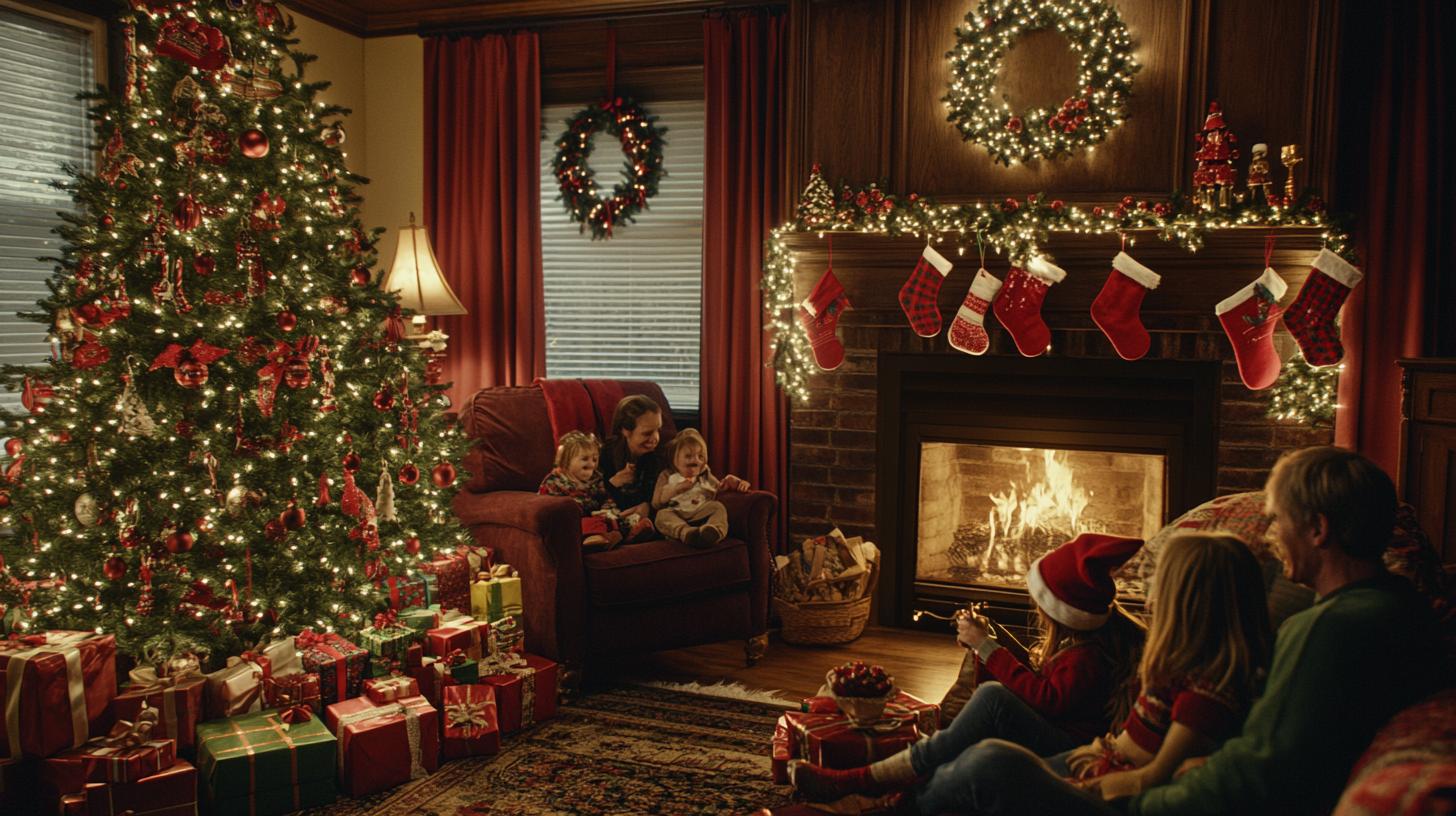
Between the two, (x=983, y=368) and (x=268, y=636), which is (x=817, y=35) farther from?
(x=268, y=636)

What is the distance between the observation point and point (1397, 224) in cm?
329

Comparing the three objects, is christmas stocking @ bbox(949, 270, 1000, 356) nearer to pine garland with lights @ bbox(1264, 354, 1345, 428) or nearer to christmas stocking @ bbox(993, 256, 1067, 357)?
christmas stocking @ bbox(993, 256, 1067, 357)

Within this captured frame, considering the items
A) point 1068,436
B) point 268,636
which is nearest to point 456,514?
point 268,636

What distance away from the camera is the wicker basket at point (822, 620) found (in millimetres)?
3496

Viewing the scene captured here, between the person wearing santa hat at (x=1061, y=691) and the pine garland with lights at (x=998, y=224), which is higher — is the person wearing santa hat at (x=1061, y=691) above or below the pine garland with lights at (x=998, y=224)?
below

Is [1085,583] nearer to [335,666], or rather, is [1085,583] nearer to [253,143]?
[335,666]

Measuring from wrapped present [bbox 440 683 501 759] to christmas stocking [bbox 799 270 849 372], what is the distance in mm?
1854

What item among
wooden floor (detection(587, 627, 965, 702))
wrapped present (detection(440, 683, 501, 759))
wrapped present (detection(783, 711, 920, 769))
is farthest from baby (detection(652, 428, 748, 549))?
wrapped present (detection(783, 711, 920, 769))

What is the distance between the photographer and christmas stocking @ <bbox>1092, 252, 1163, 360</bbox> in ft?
10.6

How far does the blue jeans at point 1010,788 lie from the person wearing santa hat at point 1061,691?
23 cm

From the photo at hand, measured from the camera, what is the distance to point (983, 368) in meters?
3.59

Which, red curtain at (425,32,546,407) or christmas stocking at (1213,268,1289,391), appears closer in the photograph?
christmas stocking at (1213,268,1289,391)

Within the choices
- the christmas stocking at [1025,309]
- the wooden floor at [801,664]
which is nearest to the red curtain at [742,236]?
the wooden floor at [801,664]

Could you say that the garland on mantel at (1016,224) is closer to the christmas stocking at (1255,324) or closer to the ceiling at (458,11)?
the christmas stocking at (1255,324)
